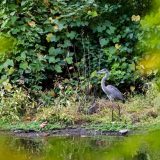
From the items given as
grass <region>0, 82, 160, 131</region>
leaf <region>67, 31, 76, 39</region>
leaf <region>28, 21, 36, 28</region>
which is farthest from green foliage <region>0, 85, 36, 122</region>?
leaf <region>67, 31, 76, 39</region>

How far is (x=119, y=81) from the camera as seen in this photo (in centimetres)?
763

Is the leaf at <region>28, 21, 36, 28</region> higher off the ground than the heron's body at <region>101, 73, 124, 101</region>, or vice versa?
the leaf at <region>28, 21, 36, 28</region>

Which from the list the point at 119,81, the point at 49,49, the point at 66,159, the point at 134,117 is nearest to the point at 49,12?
the point at 49,49

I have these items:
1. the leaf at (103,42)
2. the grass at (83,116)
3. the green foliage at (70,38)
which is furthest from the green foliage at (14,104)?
the leaf at (103,42)

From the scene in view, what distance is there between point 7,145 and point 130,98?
2187 millimetres

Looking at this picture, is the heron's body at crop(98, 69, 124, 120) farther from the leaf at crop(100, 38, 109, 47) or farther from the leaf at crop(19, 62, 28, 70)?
the leaf at crop(19, 62, 28, 70)

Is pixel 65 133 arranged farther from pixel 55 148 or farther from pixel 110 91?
pixel 110 91

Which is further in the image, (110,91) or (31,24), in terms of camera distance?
(31,24)

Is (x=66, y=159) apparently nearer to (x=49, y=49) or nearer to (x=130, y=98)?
(x=130, y=98)

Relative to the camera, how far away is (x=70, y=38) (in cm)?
779

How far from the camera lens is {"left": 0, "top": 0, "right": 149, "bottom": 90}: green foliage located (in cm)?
748

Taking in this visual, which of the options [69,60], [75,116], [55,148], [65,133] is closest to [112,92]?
[75,116]

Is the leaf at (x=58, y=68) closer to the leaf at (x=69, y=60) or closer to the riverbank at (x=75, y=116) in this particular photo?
the leaf at (x=69, y=60)

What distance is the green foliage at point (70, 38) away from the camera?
24.5 feet
